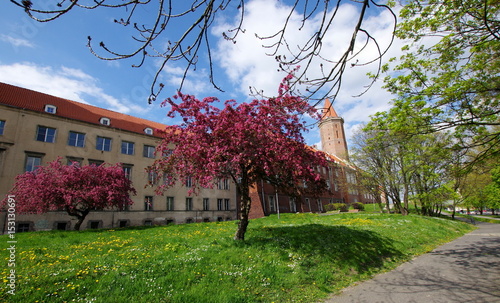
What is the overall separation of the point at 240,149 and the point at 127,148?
919 inches

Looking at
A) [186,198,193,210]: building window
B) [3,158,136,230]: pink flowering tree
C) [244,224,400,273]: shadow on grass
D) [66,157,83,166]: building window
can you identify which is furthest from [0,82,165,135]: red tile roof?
[244,224,400,273]: shadow on grass

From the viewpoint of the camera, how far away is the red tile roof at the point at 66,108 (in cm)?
2259

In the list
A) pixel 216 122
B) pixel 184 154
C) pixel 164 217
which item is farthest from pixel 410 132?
pixel 164 217

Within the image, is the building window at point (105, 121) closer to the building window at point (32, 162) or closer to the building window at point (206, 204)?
the building window at point (32, 162)

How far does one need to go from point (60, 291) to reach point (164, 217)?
976 inches

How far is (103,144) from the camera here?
26.2m

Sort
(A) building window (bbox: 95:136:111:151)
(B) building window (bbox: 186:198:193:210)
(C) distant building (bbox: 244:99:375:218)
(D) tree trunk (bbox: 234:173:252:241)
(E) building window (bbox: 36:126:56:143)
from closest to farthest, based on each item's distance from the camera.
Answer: (D) tree trunk (bbox: 234:173:252:241), (E) building window (bbox: 36:126:56:143), (A) building window (bbox: 95:136:111:151), (C) distant building (bbox: 244:99:375:218), (B) building window (bbox: 186:198:193:210)

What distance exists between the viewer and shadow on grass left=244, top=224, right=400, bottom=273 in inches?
336

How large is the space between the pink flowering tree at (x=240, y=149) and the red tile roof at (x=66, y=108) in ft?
68.9

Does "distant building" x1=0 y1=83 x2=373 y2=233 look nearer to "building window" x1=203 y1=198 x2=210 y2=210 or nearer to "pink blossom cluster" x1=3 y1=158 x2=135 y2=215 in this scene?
"building window" x1=203 y1=198 x2=210 y2=210

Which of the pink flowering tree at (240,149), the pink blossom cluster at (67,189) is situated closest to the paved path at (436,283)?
the pink flowering tree at (240,149)

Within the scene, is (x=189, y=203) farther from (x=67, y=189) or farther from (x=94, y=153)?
(x=67, y=189)

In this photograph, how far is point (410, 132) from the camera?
29.8 feet

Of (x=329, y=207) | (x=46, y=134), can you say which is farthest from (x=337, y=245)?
(x=329, y=207)
